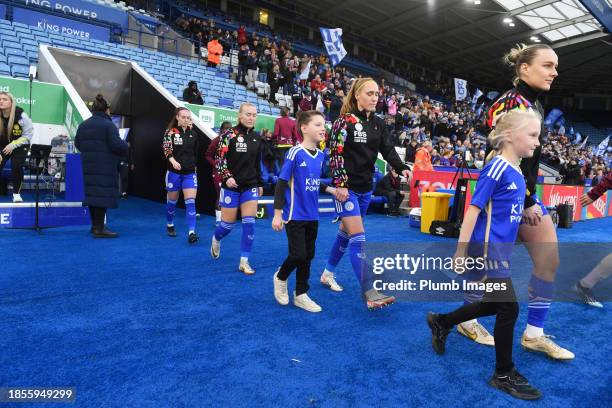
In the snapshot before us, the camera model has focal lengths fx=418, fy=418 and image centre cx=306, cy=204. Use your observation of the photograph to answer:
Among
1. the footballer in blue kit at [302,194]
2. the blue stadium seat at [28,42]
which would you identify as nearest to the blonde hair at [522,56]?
the footballer in blue kit at [302,194]

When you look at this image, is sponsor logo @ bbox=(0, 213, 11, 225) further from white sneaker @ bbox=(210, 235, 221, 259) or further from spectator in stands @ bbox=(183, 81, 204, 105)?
spectator in stands @ bbox=(183, 81, 204, 105)

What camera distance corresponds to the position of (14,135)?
6.32 metres

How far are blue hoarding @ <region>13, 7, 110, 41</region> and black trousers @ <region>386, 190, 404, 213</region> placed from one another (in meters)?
11.6

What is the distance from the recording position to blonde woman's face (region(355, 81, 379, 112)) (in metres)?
3.39

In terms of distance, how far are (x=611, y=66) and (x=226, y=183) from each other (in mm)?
40432

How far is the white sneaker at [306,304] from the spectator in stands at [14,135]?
17.1 feet

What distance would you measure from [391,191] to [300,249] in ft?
24.2

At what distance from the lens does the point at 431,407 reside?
2021 millimetres

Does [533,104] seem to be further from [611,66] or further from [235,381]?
[611,66]

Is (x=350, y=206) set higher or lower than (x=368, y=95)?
lower

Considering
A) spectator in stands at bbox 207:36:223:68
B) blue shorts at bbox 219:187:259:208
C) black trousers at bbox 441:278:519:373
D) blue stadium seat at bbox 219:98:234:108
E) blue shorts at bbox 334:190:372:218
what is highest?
spectator in stands at bbox 207:36:223:68

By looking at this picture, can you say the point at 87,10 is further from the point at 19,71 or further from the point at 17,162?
the point at 17,162

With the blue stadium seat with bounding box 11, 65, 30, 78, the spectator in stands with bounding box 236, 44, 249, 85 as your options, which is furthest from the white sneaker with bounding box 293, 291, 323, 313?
the spectator in stands with bounding box 236, 44, 249, 85

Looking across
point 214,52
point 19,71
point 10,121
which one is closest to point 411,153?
point 214,52
